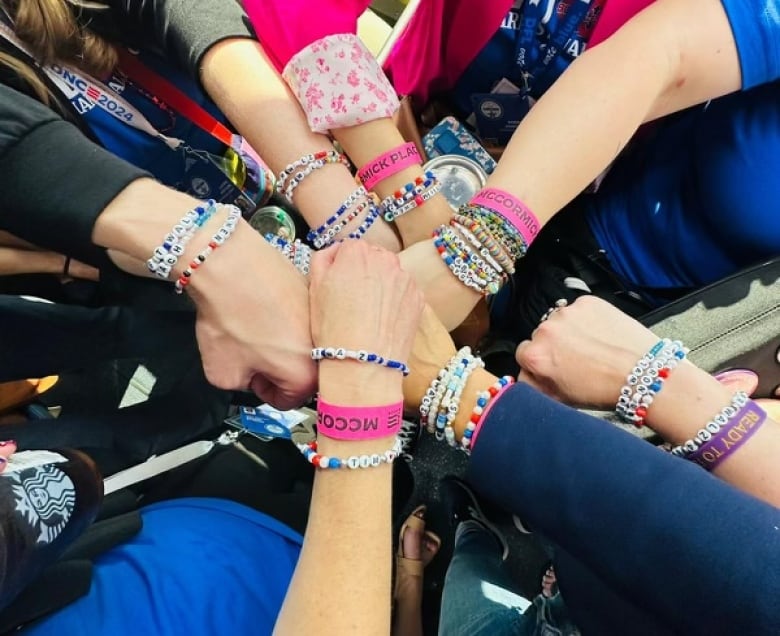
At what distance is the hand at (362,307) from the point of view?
60 centimetres

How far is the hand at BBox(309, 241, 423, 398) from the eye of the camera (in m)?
0.60

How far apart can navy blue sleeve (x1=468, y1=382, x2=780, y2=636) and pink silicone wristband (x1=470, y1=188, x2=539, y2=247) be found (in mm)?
216

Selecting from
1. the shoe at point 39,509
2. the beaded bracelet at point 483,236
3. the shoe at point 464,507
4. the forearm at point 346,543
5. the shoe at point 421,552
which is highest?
the beaded bracelet at point 483,236

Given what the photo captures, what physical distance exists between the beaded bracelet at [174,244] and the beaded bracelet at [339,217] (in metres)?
0.20

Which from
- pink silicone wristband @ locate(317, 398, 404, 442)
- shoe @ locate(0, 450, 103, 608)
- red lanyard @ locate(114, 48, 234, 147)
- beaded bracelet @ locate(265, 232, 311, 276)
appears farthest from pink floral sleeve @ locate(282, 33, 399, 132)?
shoe @ locate(0, 450, 103, 608)

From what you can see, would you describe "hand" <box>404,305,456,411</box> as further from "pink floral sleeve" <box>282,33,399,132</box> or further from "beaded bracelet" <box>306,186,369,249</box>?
"pink floral sleeve" <box>282,33,399,132</box>

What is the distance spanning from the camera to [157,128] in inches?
38.4

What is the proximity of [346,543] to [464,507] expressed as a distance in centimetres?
64

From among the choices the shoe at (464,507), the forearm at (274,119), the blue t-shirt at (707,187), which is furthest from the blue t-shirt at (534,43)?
the shoe at (464,507)

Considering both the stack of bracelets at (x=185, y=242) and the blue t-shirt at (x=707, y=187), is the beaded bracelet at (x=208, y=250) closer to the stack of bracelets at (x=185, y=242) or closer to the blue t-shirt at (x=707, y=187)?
the stack of bracelets at (x=185, y=242)

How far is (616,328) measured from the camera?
0.70m

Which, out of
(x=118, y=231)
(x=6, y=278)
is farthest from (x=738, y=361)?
(x=6, y=278)

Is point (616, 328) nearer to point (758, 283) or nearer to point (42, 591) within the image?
point (758, 283)

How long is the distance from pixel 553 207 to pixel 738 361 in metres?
0.34
